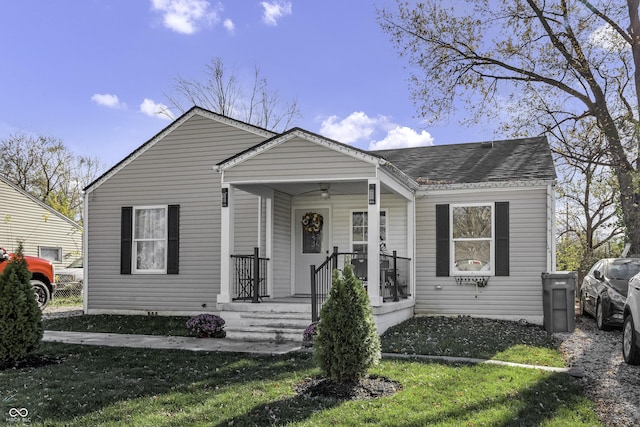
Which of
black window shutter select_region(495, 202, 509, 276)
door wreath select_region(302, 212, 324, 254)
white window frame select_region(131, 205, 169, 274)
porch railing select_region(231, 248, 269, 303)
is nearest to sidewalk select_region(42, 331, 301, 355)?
porch railing select_region(231, 248, 269, 303)

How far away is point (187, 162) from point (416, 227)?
535 centimetres

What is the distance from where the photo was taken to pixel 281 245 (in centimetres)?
1207

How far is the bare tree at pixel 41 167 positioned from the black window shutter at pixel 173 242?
74.1 ft

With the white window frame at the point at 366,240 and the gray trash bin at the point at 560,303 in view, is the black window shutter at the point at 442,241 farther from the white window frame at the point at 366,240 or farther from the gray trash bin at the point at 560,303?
the gray trash bin at the point at 560,303

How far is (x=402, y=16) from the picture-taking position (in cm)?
1762

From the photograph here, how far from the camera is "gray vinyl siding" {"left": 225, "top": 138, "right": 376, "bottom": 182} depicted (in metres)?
9.41

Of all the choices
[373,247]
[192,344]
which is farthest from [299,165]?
[192,344]

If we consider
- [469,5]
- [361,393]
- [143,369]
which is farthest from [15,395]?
[469,5]

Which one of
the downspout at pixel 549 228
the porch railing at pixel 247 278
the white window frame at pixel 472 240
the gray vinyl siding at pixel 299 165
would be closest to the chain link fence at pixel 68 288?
the porch railing at pixel 247 278

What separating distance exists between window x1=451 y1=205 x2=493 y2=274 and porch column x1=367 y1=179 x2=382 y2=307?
3.00 metres

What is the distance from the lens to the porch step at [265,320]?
31.0 ft

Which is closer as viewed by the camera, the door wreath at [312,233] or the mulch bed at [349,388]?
the mulch bed at [349,388]

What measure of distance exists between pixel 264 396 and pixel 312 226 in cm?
701

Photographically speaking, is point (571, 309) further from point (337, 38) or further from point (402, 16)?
point (402, 16)
